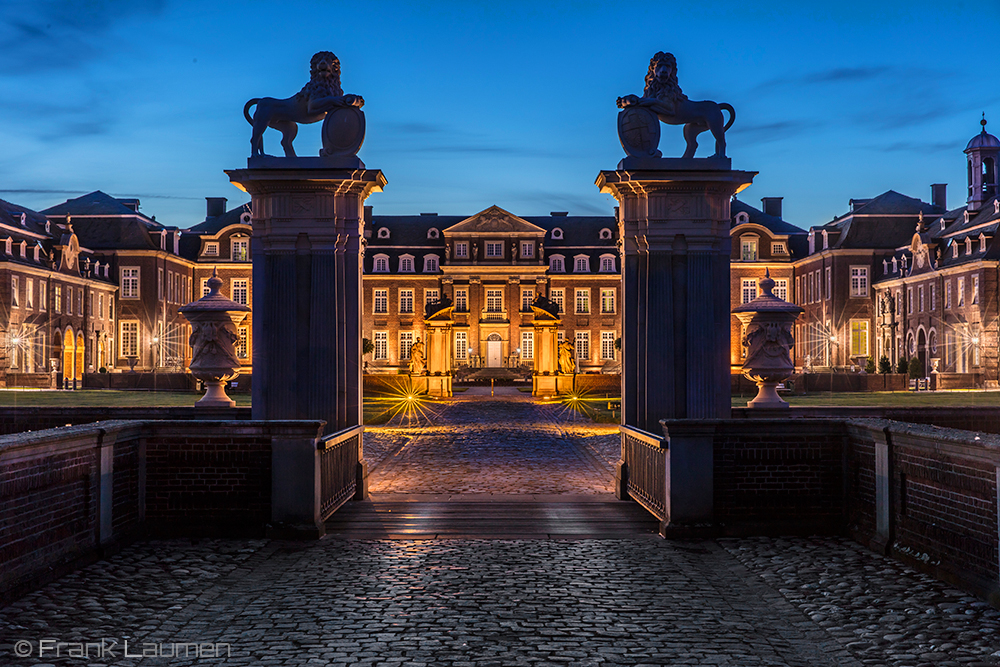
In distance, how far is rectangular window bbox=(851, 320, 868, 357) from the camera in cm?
5594

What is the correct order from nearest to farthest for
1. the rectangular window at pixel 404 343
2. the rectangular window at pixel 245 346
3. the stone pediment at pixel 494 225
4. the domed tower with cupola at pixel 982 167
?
the domed tower with cupola at pixel 982 167
the rectangular window at pixel 245 346
the stone pediment at pixel 494 225
the rectangular window at pixel 404 343

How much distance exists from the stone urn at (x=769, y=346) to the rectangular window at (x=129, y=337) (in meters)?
52.4

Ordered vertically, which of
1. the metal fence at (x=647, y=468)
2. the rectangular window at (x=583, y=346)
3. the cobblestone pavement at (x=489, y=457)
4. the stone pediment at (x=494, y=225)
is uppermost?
the stone pediment at (x=494, y=225)

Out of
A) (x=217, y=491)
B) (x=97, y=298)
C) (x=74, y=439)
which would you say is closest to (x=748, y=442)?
(x=217, y=491)

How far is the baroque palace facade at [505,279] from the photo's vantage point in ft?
149

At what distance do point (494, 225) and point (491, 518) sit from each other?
56.2 m

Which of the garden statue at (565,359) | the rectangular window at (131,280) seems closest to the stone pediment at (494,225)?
the rectangular window at (131,280)

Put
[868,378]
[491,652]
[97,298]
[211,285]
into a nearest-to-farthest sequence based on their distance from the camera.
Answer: [491,652], [211,285], [868,378], [97,298]

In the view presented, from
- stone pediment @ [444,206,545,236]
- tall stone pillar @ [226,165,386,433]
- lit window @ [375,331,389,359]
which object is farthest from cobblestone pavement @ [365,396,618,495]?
lit window @ [375,331,389,359]

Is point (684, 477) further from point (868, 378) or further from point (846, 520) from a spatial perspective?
point (868, 378)

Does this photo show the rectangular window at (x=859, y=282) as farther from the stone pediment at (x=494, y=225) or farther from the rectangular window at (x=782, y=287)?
the stone pediment at (x=494, y=225)

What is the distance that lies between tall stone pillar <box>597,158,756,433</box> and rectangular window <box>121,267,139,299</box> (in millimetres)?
52685

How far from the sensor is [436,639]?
16.2 feet

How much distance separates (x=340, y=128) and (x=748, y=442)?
5.85 metres
